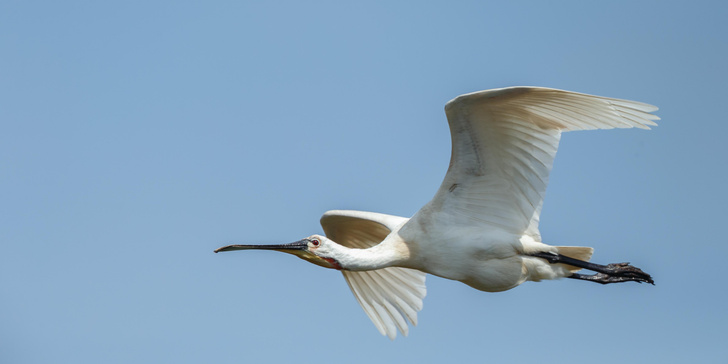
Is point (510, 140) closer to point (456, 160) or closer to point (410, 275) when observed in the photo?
point (456, 160)

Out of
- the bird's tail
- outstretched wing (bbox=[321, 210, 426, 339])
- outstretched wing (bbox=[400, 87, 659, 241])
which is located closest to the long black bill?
outstretched wing (bbox=[400, 87, 659, 241])

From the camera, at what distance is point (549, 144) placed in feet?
46.5

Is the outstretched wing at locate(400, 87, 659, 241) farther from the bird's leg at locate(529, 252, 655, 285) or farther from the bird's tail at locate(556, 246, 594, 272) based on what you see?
the bird's leg at locate(529, 252, 655, 285)

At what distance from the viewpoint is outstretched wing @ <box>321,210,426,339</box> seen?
17.4m

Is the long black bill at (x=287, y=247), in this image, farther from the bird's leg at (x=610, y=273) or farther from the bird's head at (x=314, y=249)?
the bird's leg at (x=610, y=273)

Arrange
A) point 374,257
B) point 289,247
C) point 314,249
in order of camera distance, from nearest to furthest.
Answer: point 374,257 < point 314,249 < point 289,247

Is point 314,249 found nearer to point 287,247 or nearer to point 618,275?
point 287,247

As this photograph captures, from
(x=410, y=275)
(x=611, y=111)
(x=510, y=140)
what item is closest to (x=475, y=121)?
(x=510, y=140)

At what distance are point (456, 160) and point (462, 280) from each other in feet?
6.15

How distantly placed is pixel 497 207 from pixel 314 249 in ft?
8.82

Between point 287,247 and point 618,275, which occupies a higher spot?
point 287,247

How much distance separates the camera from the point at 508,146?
14.3 metres

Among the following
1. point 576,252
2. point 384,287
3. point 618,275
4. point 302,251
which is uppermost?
point 302,251

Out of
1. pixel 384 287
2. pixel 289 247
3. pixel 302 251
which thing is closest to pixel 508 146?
pixel 302 251
